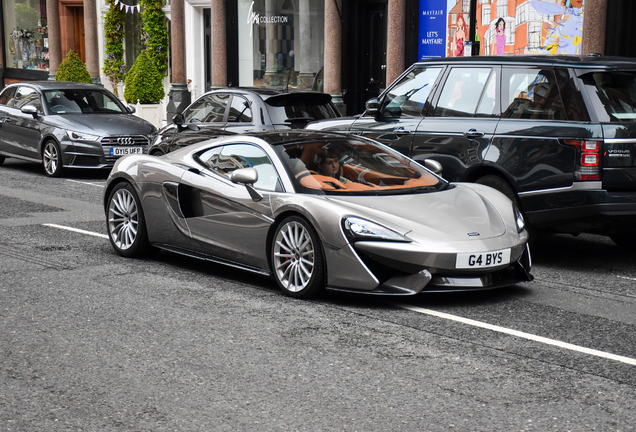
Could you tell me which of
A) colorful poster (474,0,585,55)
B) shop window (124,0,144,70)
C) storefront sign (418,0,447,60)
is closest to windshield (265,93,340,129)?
colorful poster (474,0,585,55)

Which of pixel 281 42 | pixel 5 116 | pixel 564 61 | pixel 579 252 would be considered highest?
pixel 281 42

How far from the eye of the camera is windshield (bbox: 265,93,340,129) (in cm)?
1234

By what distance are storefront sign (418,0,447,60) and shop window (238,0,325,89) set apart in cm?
321

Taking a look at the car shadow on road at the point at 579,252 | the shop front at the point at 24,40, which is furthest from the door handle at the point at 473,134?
the shop front at the point at 24,40

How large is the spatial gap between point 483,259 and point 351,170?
4.51 ft

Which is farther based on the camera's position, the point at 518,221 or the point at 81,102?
the point at 81,102

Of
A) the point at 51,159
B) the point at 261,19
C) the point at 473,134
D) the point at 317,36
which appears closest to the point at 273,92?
the point at 473,134

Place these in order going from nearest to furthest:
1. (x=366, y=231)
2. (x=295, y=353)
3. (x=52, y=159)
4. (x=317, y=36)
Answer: (x=295, y=353) → (x=366, y=231) → (x=52, y=159) → (x=317, y=36)

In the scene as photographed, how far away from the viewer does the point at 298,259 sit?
263 inches

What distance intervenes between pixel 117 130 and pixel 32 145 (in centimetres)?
166

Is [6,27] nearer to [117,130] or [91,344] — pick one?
[117,130]

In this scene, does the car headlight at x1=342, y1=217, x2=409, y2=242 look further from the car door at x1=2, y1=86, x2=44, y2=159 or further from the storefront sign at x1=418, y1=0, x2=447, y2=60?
the storefront sign at x1=418, y1=0, x2=447, y2=60

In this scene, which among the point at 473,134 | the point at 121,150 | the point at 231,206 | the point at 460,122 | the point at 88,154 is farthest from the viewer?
the point at 121,150

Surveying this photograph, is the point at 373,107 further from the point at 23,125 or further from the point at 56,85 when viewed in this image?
the point at 56,85
